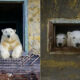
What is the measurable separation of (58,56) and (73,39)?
179 millimetres

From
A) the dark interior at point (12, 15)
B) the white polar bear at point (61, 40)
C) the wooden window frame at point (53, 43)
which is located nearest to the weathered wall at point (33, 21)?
the dark interior at point (12, 15)

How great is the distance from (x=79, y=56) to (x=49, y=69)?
0.64 ft

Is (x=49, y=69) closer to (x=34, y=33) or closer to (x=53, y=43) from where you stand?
(x=53, y=43)

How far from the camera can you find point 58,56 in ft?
7.07

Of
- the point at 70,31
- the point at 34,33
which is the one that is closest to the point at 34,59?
the point at 34,33

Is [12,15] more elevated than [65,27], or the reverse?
[12,15]

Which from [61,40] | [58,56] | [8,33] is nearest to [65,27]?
[61,40]

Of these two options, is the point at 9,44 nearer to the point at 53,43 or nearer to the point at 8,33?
the point at 8,33

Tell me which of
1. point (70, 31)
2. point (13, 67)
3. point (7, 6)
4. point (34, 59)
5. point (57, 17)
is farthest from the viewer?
point (7, 6)

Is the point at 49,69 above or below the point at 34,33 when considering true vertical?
below

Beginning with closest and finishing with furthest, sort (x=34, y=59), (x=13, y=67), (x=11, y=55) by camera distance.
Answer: (x=13, y=67)
(x=34, y=59)
(x=11, y=55)

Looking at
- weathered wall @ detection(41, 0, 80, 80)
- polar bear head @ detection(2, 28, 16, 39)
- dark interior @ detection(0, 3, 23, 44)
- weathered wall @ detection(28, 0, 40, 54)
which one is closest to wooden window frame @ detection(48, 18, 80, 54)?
weathered wall @ detection(41, 0, 80, 80)

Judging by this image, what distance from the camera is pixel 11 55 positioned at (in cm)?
347

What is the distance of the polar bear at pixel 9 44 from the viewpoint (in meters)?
3.40
